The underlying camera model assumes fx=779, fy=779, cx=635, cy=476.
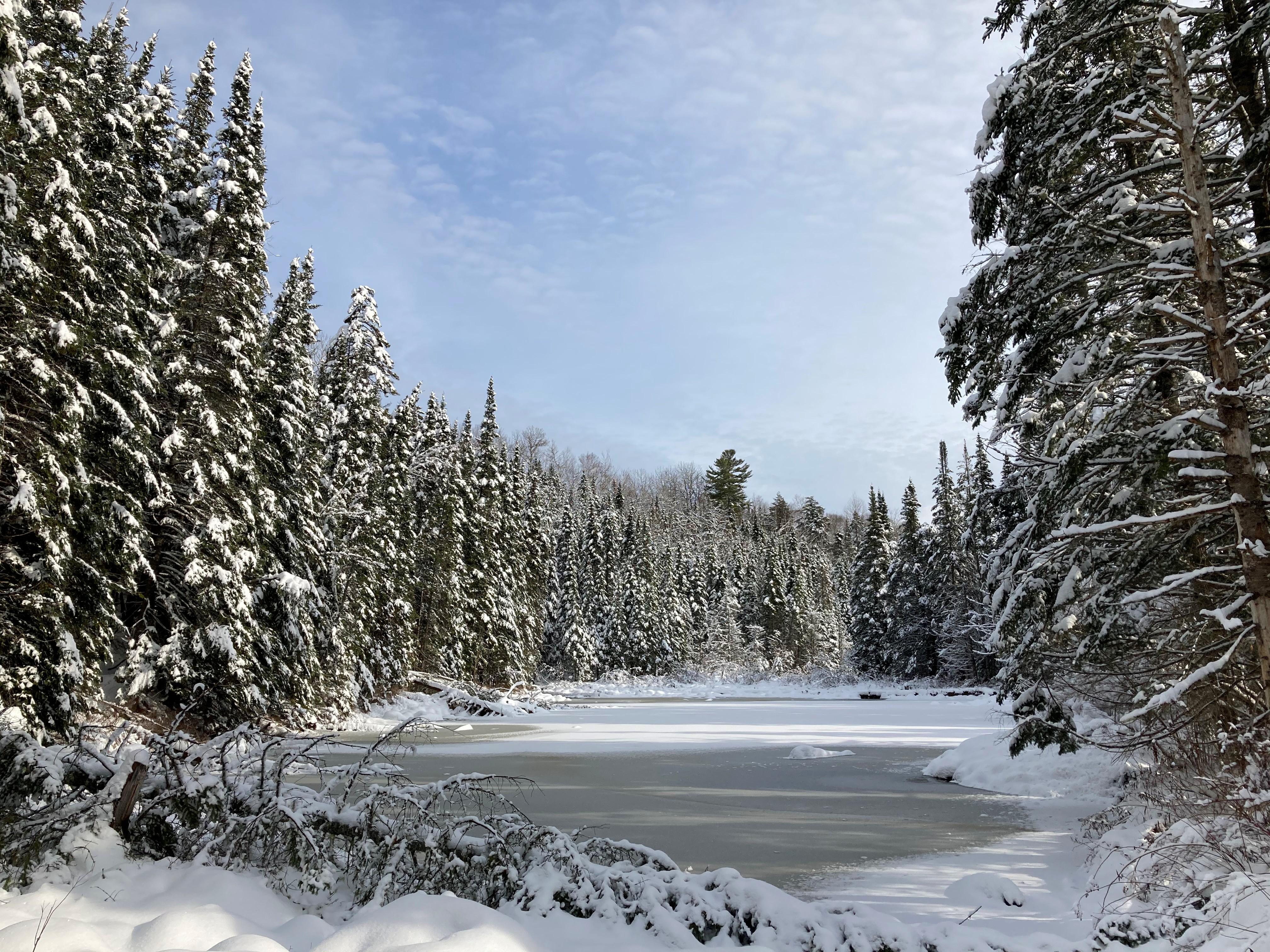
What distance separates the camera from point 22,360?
10367 millimetres

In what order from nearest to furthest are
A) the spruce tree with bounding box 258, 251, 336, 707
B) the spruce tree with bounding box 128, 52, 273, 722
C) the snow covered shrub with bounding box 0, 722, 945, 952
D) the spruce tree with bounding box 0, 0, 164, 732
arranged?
the snow covered shrub with bounding box 0, 722, 945, 952, the spruce tree with bounding box 0, 0, 164, 732, the spruce tree with bounding box 128, 52, 273, 722, the spruce tree with bounding box 258, 251, 336, 707

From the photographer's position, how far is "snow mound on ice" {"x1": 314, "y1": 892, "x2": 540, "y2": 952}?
3.93 metres

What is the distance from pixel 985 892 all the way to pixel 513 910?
14.0 feet

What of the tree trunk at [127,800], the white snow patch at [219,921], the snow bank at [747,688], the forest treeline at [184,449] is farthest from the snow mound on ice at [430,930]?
the snow bank at [747,688]

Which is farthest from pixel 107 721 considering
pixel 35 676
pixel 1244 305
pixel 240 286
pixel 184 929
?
pixel 1244 305

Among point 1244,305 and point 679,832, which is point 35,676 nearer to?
point 679,832

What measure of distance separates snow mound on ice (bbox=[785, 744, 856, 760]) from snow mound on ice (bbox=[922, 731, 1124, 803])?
2647 mm

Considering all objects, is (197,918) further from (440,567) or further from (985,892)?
(440,567)

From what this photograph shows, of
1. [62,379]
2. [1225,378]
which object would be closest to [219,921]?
[1225,378]

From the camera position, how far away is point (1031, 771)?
12.8m

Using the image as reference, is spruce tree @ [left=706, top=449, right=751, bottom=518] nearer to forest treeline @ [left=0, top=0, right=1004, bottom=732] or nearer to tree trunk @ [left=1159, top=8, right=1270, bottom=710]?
forest treeline @ [left=0, top=0, right=1004, bottom=732]

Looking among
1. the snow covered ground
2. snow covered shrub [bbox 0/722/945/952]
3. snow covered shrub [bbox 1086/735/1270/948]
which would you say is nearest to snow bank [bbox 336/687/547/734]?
the snow covered ground

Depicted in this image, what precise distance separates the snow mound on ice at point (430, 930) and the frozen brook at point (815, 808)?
2582mm

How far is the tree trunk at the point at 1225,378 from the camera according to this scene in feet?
16.4
